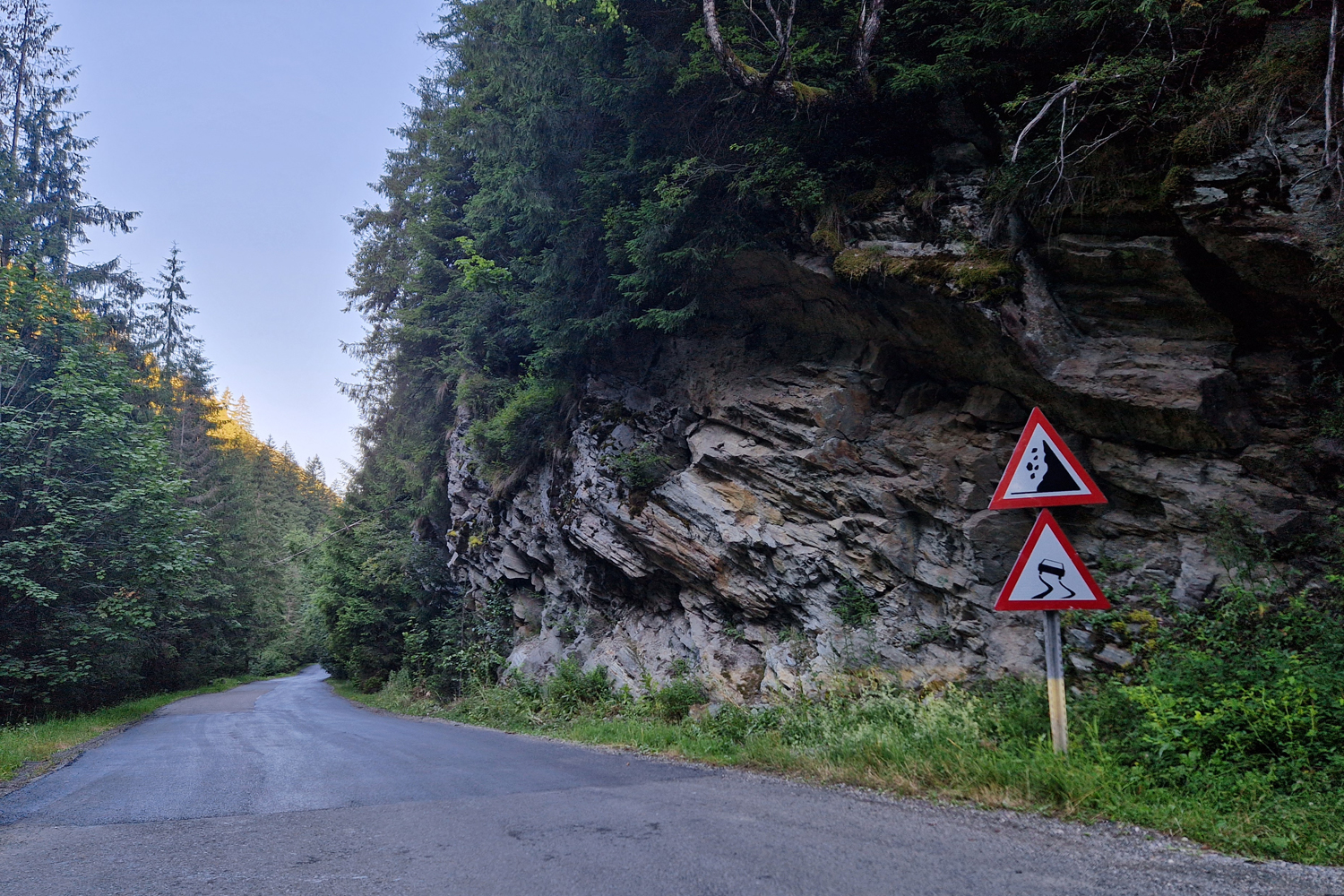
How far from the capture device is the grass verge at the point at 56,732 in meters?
9.48

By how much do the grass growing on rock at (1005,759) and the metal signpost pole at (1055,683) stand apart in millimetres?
114

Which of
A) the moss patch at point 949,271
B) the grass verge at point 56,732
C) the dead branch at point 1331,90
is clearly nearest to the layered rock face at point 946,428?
the moss patch at point 949,271

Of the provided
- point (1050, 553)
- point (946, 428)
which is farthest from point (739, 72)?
point (1050, 553)

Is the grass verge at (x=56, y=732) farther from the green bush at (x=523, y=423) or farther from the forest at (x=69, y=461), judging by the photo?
the green bush at (x=523, y=423)

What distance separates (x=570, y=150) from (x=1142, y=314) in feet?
30.2

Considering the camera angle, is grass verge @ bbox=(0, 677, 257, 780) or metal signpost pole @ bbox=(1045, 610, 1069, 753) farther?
grass verge @ bbox=(0, 677, 257, 780)

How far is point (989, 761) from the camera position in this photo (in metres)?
4.79

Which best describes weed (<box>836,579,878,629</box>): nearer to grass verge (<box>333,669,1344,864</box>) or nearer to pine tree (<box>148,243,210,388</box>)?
grass verge (<box>333,669,1344,864</box>)

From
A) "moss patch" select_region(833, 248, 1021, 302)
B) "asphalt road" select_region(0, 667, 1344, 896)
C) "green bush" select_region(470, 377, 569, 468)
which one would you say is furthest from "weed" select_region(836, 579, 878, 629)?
"green bush" select_region(470, 377, 569, 468)

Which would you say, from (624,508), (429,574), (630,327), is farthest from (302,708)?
(630,327)

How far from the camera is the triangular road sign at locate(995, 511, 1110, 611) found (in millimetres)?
4645

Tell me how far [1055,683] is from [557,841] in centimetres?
368

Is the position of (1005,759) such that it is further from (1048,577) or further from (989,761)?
(1048,577)

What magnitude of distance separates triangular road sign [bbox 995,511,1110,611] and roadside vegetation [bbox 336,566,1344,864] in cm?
92
